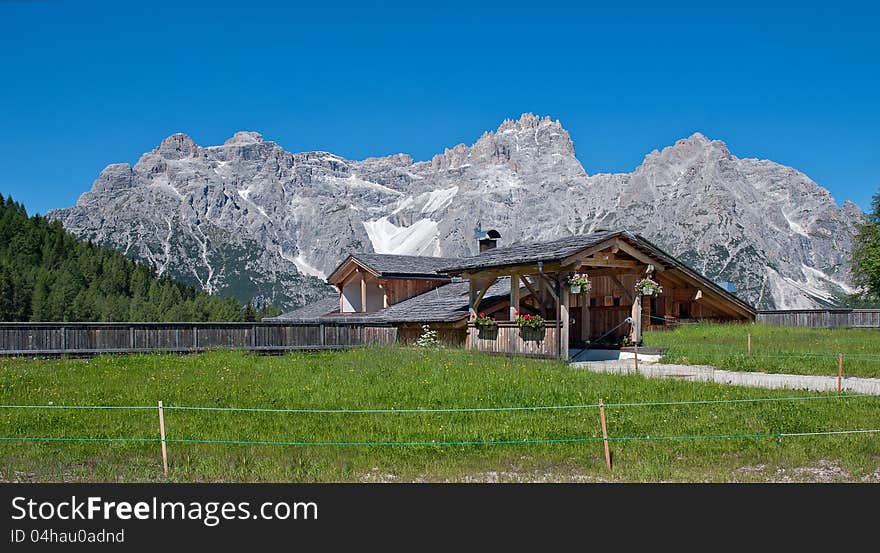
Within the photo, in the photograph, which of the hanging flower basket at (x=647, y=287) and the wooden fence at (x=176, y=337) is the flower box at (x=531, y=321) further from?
the wooden fence at (x=176, y=337)

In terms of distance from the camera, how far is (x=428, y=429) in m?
12.2

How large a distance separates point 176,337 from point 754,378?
19841 mm

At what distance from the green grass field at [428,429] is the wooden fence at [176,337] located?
7538mm

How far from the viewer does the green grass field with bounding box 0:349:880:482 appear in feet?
33.3

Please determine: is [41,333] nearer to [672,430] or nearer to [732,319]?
[672,430]

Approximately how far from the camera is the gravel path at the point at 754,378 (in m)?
16.8

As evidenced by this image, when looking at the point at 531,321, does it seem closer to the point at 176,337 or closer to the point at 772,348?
the point at 772,348

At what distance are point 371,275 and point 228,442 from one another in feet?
91.8

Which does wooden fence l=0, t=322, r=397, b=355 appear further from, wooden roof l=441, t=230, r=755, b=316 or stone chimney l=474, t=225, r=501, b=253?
stone chimney l=474, t=225, r=501, b=253

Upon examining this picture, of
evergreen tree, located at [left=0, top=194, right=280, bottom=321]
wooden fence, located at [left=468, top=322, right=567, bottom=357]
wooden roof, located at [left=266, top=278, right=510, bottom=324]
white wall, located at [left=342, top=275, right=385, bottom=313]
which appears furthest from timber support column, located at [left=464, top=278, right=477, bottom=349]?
evergreen tree, located at [left=0, top=194, right=280, bottom=321]

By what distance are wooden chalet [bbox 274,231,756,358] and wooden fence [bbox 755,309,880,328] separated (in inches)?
135

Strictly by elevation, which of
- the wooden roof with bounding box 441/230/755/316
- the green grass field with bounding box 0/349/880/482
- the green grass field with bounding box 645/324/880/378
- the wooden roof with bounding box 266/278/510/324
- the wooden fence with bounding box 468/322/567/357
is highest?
the wooden roof with bounding box 441/230/755/316

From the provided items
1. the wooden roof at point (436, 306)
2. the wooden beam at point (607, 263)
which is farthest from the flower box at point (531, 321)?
the wooden roof at point (436, 306)

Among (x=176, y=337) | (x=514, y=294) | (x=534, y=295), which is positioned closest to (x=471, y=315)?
(x=514, y=294)
